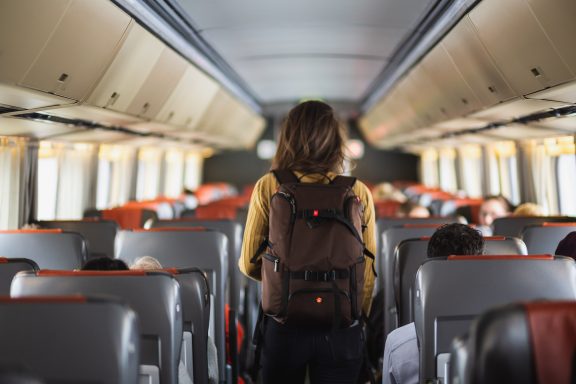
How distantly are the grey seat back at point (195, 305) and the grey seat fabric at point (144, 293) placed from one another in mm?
662

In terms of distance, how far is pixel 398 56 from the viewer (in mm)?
10781

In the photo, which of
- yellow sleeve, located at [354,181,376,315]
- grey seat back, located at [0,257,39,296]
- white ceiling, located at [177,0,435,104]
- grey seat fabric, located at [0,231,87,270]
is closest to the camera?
yellow sleeve, located at [354,181,376,315]

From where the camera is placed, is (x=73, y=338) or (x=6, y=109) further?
(x=6, y=109)

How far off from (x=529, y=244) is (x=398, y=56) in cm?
601

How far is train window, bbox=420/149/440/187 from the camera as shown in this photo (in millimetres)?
21438

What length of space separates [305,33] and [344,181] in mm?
6470

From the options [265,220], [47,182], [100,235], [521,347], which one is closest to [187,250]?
[100,235]

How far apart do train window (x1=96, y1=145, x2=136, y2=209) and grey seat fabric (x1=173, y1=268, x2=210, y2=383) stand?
7.40 meters

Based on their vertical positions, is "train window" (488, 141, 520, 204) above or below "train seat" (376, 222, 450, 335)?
above

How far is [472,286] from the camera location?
3.31m

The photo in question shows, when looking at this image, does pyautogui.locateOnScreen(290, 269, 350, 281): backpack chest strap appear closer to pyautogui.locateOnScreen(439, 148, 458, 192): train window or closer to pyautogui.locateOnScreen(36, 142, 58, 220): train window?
pyautogui.locateOnScreen(36, 142, 58, 220): train window

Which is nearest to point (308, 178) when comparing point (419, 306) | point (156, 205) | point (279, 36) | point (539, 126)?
point (419, 306)

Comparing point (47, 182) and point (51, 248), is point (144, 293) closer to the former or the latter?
point (51, 248)

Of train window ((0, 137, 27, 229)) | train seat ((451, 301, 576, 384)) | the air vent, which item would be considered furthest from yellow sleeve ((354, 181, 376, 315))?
train window ((0, 137, 27, 229))
